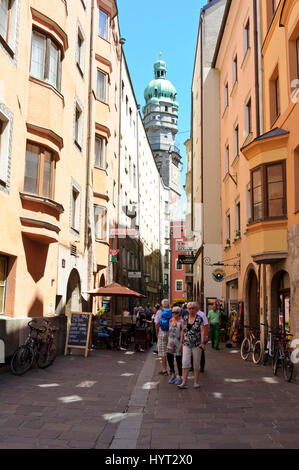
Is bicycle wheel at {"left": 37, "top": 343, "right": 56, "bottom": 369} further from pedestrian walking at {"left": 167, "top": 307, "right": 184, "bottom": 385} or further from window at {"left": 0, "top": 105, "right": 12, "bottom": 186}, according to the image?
window at {"left": 0, "top": 105, "right": 12, "bottom": 186}

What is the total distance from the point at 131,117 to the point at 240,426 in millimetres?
32631

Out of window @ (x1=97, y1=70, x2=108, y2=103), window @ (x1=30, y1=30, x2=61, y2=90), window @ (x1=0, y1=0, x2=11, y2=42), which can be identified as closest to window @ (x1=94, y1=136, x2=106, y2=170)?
window @ (x1=97, y1=70, x2=108, y2=103)

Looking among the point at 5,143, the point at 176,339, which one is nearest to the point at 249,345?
the point at 176,339

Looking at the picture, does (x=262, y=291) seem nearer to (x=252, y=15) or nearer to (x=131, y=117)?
(x=252, y=15)

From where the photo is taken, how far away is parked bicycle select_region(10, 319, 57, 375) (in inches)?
427

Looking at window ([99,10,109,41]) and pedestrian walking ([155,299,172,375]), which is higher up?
window ([99,10,109,41])

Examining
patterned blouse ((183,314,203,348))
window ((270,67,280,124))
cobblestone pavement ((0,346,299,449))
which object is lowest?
cobblestone pavement ((0,346,299,449))

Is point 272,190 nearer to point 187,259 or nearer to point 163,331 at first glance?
point 163,331

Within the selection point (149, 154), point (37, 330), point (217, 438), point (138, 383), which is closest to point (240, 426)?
point (217, 438)

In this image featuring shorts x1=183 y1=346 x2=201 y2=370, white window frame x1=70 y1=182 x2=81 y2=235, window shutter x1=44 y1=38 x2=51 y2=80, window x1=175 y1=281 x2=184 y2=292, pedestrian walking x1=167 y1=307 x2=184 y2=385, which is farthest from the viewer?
window x1=175 y1=281 x2=184 y2=292

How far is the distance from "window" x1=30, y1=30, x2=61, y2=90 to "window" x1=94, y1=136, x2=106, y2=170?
8078 millimetres

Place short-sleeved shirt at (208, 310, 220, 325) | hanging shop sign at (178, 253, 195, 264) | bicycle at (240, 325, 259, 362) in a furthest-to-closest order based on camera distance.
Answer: hanging shop sign at (178, 253, 195, 264)
short-sleeved shirt at (208, 310, 220, 325)
bicycle at (240, 325, 259, 362)

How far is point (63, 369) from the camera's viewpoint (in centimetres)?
1205

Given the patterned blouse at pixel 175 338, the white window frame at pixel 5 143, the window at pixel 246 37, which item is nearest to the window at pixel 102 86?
the window at pixel 246 37
